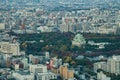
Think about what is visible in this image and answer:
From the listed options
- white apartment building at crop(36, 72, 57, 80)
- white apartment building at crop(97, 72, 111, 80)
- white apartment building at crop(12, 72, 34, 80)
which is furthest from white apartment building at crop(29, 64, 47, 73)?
white apartment building at crop(97, 72, 111, 80)

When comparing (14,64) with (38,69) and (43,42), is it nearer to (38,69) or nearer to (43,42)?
(38,69)

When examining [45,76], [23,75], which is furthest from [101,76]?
[23,75]

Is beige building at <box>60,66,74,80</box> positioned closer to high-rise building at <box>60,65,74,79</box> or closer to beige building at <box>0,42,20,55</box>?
high-rise building at <box>60,65,74,79</box>

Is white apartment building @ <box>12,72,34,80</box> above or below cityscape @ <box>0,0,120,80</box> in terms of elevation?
above

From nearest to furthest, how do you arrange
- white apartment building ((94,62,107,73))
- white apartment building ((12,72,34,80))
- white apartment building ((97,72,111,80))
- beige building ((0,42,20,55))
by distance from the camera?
white apartment building ((12,72,34,80))
white apartment building ((97,72,111,80))
white apartment building ((94,62,107,73))
beige building ((0,42,20,55))

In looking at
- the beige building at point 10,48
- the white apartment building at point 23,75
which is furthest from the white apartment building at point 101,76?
the beige building at point 10,48

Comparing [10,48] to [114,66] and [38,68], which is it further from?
→ [114,66]

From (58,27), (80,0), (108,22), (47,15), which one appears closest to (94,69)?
(58,27)

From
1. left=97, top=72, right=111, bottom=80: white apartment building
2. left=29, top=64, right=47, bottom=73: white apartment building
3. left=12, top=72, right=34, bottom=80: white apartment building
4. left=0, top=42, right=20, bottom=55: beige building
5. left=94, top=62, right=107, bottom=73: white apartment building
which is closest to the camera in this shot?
left=12, top=72, right=34, bottom=80: white apartment building

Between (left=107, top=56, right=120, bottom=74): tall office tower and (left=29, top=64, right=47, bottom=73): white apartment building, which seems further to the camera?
(left=107, top=56, right=120, bottom=74): tall office tower

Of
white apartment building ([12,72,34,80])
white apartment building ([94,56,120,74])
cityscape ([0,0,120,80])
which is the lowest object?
cityscape ([0,0,120,80])
